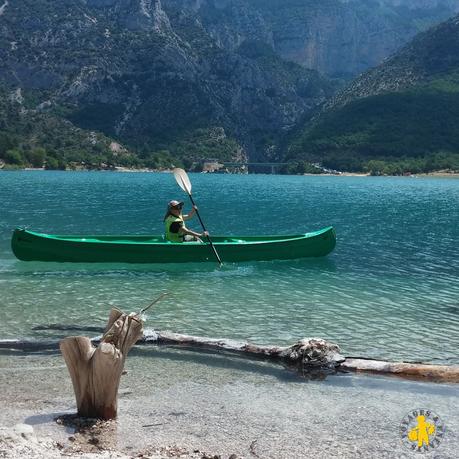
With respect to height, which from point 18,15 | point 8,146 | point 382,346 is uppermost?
point 18,15

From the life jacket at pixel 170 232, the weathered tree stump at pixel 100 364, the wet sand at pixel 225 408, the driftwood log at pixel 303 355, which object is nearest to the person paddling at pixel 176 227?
the life jacket at pixel 170 232

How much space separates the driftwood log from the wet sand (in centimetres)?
20

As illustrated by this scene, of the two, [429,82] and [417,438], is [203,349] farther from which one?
[429,82]

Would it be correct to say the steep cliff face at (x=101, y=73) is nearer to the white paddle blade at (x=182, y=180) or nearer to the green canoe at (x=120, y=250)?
the white paddle blade at (x=182, y=180)

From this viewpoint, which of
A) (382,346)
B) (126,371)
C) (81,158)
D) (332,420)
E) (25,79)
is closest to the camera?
(332,420)

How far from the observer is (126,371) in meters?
8.91

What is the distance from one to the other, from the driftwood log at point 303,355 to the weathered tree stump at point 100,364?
8.65ft

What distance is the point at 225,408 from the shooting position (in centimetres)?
766

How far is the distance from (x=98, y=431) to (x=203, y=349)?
137 inches

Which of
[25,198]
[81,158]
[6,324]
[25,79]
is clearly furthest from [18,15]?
[6,324]

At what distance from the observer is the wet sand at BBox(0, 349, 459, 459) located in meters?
6.48

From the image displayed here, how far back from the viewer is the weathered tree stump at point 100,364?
21.9ft

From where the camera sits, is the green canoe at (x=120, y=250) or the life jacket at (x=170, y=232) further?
the life jacket at (x=170, y=232)

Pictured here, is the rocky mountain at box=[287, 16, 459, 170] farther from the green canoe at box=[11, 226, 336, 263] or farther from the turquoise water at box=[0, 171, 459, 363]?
the green canoe at box=[11, 226, 336, 263]
